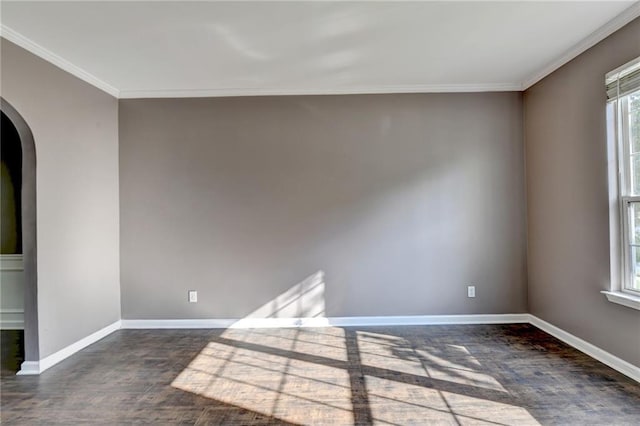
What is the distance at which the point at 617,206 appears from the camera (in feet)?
9.19

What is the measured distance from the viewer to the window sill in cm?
254

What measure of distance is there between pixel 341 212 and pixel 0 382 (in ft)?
10.6

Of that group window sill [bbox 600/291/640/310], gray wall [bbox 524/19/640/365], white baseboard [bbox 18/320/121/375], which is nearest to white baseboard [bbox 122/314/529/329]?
white baseboard [bbox 18/320/121/375]

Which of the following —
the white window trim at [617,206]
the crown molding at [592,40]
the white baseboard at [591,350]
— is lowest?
the white baseboard at [591,350]

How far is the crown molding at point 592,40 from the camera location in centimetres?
253

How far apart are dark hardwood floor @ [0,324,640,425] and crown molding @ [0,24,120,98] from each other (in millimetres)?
2596

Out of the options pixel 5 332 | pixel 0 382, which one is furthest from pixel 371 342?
pixel 5 332

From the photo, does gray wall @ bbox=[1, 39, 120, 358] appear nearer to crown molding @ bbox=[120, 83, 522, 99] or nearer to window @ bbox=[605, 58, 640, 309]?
crown molding @ bbox=[120, 83, 522, 99]

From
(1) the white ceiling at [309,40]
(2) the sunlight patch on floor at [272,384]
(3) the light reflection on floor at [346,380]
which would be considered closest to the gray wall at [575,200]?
(1) the white ceiling at [309,40]

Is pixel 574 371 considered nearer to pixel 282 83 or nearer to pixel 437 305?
pixel 437 305

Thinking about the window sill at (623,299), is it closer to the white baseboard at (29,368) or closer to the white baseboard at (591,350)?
the white baseboard at (591,350)

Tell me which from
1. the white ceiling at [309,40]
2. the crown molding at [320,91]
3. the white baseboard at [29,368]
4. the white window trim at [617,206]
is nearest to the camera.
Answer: the white ceiling at [309,40]

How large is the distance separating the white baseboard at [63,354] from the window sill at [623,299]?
14.9ft

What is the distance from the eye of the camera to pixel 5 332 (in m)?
3.92
